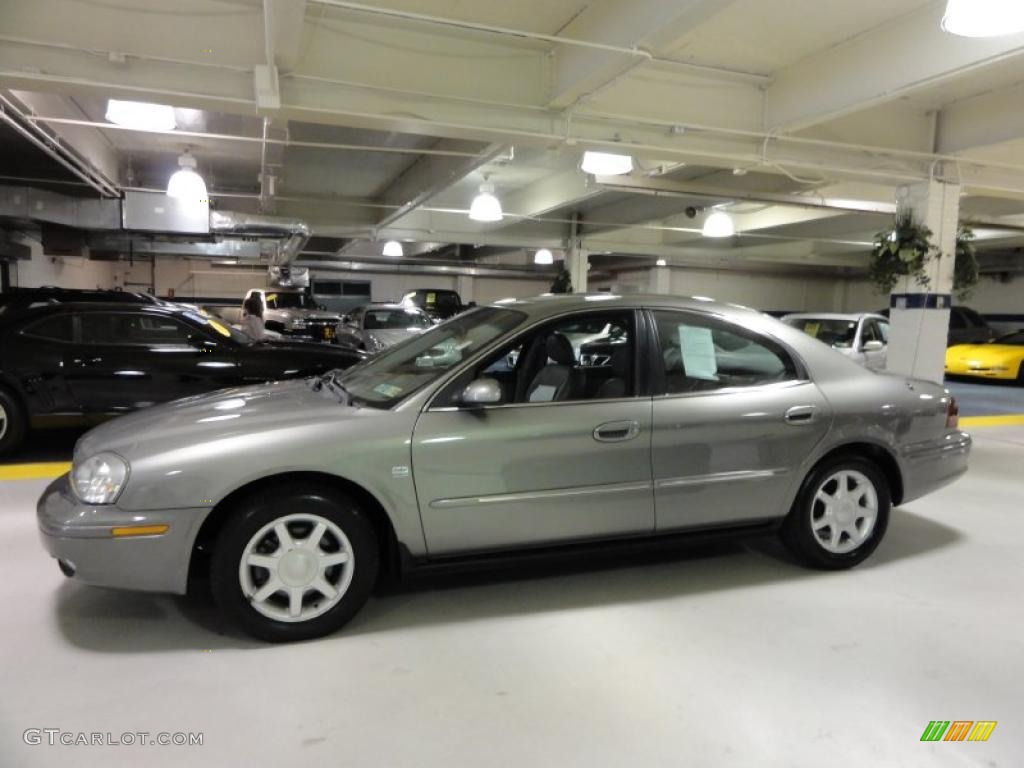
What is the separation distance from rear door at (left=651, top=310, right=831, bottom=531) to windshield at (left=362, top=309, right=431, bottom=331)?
9.58m

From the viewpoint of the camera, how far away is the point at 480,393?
2672mm

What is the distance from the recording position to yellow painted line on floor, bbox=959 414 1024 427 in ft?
26.2

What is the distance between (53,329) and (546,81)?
4764 millimetres

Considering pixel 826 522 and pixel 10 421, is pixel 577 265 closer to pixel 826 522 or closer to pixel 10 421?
pixel 10 421

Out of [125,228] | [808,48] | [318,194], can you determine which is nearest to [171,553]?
[808,48]

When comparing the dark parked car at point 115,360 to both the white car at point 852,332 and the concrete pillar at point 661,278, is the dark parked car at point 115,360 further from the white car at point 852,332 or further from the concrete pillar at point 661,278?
the concrete pillar at point 661,278

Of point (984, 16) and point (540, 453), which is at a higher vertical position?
point (984, 16)

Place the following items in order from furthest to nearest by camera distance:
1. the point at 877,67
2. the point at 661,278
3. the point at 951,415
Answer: the point at 661,278
the point at 877,67
the point at 951,415

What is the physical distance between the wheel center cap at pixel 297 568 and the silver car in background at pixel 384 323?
374 inches

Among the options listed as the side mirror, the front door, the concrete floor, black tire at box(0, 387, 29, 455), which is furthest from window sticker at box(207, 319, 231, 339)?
the side mirror

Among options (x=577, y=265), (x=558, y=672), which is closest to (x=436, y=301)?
(x=577, y=265)

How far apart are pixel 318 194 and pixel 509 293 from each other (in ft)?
42.1

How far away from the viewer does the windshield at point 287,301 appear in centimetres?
1750

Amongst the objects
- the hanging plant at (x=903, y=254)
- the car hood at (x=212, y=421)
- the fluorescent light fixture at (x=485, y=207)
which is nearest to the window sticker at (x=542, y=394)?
the car hood at (x=212, y=421)
